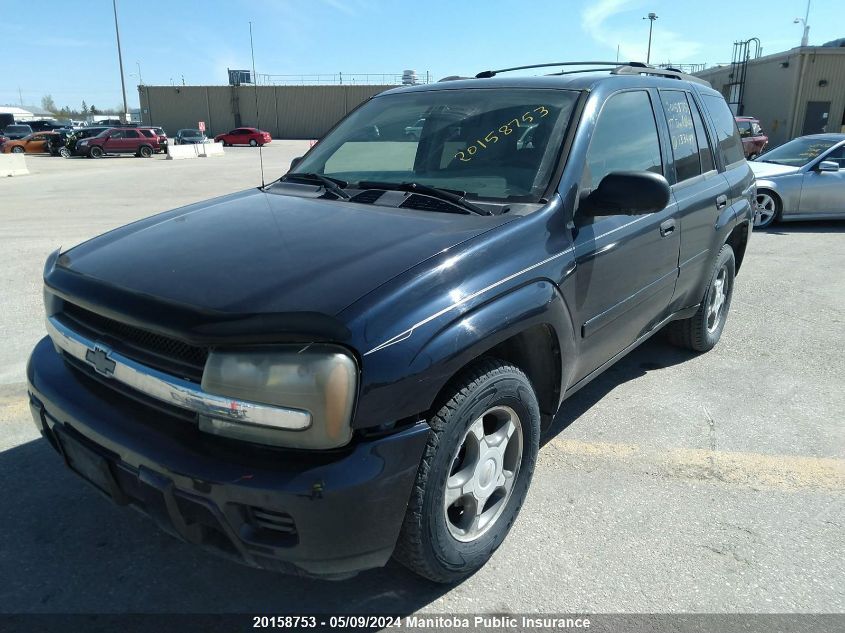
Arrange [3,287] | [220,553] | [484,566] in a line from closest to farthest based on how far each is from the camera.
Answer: [220,553]
[484,566]
[3,287]

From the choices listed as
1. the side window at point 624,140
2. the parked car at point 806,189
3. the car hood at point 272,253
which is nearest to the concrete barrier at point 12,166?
the parked car at point 806,189

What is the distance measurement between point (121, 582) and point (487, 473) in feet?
4.70

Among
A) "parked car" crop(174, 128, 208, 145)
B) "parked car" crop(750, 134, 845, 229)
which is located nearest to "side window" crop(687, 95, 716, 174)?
"parked car" crop(750, 134, 845, 229)

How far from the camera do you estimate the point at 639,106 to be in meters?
3.40

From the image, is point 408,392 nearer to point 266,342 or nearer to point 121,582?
point 266,342

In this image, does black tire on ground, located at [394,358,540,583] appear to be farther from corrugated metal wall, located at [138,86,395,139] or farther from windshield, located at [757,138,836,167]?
corrugated metal wall, located at [138,86,395,139]

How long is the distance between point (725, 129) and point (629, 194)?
256 centimetres

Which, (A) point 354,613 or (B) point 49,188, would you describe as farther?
(B) point 49,188

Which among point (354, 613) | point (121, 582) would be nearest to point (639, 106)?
point (354, 613)

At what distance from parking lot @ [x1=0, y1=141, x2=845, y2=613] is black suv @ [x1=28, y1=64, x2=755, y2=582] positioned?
35 centimetres

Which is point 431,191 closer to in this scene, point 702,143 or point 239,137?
point 702,143

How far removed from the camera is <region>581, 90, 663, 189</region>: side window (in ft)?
9.70

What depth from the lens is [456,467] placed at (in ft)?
7.59

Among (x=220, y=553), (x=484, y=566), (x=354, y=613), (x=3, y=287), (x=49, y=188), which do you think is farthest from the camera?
(x=49, y=188)
